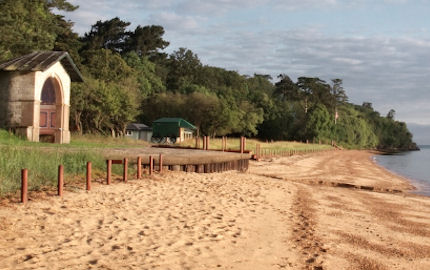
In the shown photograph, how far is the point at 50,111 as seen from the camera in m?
27.2

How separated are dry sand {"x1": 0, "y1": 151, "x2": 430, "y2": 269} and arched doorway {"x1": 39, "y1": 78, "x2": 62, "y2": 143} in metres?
15.4

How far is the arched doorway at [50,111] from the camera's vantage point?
26062 mm

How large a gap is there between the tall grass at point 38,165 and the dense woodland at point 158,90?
1891 centimetres

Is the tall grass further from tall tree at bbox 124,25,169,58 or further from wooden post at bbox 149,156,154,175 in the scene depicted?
tall tree at bbox 124,25,169,58

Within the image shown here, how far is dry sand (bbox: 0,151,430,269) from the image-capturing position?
6.44 m

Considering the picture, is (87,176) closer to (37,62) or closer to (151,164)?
(151,164)

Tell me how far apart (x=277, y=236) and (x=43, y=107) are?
74.5ft

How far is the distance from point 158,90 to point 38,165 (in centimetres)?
5889

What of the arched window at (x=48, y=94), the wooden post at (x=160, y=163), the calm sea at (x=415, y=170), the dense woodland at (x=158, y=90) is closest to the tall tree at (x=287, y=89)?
the dense woodland at (x=158, y=90)

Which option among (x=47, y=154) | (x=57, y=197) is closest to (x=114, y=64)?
(x=47, y=154)

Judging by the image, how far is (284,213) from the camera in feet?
36.0

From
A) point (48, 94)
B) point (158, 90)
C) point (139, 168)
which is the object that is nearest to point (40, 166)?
point (139, 168)

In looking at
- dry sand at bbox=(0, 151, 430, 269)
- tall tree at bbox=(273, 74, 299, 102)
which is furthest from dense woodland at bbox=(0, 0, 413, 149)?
dry sand at bbox=(0, 151, 430, 269)

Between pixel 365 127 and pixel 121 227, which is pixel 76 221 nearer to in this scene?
pixel 121 227
